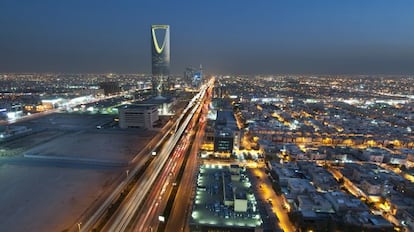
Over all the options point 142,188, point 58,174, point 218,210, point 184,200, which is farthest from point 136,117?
point 218,210

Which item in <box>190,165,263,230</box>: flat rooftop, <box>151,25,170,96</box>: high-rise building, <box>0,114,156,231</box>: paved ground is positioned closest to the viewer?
<box>190,165,263,230</box>: flat rooftop

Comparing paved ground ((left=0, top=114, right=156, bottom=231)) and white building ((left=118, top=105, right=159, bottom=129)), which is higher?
white building ((left=118, top=105, right=159, bottom=129))

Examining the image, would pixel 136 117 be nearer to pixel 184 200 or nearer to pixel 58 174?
pixel 58 174

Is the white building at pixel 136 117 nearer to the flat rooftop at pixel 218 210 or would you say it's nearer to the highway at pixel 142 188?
the highway at pixel 142 188

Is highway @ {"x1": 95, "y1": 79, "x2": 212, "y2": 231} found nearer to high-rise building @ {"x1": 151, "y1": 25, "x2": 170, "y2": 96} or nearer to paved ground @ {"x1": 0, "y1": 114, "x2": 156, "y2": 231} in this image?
paved ground @ {"x1": 0, "y1": 114, "x2": 156, "y2": 231}

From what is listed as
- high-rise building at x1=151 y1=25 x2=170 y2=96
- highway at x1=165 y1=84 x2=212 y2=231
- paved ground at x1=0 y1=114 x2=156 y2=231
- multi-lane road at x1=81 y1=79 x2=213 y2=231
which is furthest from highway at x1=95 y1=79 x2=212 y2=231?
high-rise building at x1=151 y1=25 x2=170 y2=96

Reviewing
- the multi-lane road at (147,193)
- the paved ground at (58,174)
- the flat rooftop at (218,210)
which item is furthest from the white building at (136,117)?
the flat rooftop at (218,210)

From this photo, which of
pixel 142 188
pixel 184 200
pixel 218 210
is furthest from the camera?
pixel 142 188

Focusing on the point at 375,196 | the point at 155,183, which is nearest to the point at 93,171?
the point at 155,183

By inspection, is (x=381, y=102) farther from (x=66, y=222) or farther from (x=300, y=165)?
(x=66, y=222)

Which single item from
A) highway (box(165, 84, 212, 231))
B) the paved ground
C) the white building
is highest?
the white building

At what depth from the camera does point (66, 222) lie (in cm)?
1247

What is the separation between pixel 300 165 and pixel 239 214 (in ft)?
31.2

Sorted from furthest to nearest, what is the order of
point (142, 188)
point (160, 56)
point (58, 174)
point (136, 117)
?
point (160, 56) < point (136, 117) < point (58, 174) < point (142, 188)
